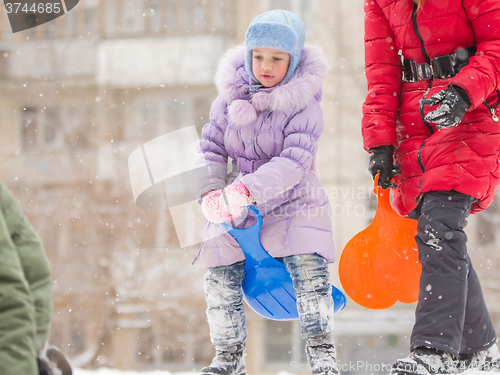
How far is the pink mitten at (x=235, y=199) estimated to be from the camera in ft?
5.01

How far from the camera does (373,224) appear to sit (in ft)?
5.58

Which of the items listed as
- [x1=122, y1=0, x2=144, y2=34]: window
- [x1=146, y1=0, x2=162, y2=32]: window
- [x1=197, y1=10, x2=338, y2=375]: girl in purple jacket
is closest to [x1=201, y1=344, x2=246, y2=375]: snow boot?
[x1=197, y1=10, x2=338, y2=375]: girl in purple jacket

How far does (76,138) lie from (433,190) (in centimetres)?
856

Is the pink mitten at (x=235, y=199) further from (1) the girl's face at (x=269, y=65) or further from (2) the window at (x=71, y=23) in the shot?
(2) the window at (x=71, y=23)

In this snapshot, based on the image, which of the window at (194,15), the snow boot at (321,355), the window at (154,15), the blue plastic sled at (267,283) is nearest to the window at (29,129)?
the window at (154,15)

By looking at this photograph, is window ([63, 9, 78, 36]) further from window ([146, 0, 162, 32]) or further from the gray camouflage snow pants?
the gray camouflage snow pants

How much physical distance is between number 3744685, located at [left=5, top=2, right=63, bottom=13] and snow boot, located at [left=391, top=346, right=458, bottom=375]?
828 centimetres

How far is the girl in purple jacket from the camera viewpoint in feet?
5.01

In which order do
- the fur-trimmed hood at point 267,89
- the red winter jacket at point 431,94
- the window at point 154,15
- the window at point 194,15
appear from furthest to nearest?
1. the window at point 154,15
2. the window at point 194,15
3. the fur-trimmed hood at point 267,89
4. the red winter jacket at point 431,94

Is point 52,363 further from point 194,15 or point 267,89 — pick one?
point 194,15

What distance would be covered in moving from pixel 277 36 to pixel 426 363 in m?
1.08

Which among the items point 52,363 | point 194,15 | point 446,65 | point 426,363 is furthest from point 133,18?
point 52,363

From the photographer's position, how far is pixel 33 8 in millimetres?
9359

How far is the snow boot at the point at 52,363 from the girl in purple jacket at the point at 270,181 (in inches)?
30.0
